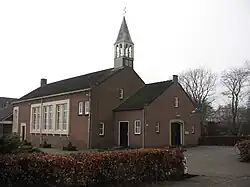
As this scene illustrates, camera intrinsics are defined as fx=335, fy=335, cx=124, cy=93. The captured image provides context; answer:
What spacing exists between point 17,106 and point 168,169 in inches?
1601

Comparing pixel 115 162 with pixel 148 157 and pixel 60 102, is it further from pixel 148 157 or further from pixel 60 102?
pixel 60 102

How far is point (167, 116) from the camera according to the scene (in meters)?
33.9

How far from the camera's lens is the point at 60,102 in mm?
38031

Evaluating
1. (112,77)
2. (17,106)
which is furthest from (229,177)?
(17,106)

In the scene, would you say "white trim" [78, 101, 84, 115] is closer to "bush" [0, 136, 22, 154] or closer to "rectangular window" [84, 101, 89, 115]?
"rectangular window" [84, 101, 89, 115]

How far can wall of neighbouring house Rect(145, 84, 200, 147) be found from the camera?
105ft

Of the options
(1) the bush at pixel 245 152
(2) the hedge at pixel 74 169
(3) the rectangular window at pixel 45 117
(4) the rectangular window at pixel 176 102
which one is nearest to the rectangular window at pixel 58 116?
(3) the rectangular window at pixel 45 117

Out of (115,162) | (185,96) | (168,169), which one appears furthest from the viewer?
(185,96)

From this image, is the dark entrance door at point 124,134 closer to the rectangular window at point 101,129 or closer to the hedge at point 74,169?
the rectangular window at point 101,129

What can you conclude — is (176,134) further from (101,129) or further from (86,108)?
(86,108)

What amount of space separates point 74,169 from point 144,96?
24.7m

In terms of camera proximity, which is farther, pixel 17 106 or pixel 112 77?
pixel 17 106

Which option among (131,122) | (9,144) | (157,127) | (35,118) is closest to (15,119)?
(35,118)

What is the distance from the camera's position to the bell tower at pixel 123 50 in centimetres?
3700
